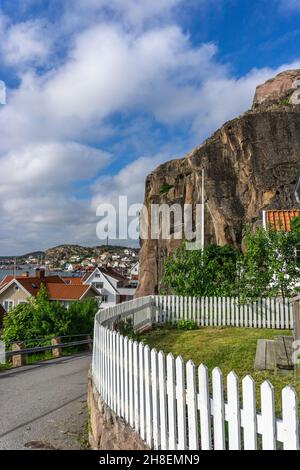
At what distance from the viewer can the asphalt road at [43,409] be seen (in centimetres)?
622

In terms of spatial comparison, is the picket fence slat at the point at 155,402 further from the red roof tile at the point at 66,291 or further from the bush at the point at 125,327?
the red roof tile at the point at 66,291

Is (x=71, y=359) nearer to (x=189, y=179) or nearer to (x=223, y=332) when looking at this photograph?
(x=223, y=332)

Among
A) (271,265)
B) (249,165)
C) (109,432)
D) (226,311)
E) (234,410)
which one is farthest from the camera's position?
(249,165)

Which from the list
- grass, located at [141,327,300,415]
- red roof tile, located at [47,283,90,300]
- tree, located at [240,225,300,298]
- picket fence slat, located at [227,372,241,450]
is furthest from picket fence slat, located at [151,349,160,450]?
red roof tile, located at [47,283,90,300]

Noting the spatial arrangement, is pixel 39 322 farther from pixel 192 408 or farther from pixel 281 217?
pixel 192 408

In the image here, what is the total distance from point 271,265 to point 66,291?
37.1 m

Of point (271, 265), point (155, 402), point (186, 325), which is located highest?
point (271, 265)

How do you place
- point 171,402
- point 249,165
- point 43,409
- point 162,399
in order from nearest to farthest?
1. point 171,402
2. point 162,399
3. point 43,409
4. point 249,165

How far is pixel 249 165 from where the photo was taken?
27281 mm

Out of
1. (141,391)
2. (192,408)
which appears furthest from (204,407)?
(141,391)

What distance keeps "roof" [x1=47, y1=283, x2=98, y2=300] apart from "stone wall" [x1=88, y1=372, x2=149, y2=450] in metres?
42.8

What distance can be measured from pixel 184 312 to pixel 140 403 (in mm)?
12730
